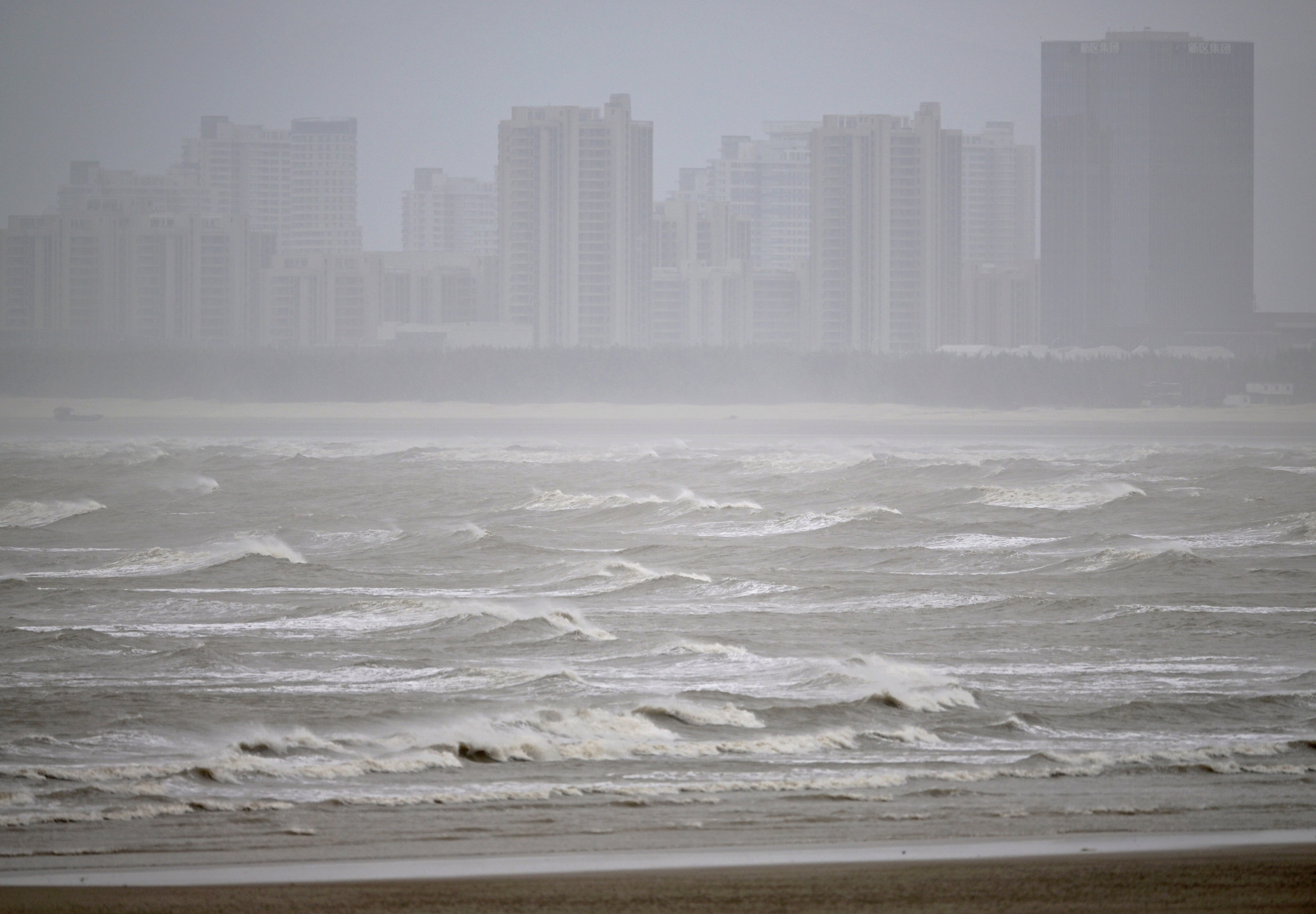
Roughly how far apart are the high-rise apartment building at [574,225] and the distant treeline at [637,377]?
93.6 feet

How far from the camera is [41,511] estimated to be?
36375 millimetres

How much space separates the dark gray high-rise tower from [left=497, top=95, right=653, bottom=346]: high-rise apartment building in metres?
46.6

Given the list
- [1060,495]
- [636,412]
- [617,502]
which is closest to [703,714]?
[617,502]

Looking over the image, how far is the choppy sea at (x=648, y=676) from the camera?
925 centimetres

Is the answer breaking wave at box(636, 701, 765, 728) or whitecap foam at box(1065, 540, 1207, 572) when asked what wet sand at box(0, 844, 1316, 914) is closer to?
breaking wave at box(636, 701, 765, 728)

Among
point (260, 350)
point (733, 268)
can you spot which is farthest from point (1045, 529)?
point (733, 268)

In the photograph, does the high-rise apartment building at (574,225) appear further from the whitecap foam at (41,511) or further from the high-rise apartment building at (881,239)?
the whitecap foam at (41,511)

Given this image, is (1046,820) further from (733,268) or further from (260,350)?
Answer: (733,268)

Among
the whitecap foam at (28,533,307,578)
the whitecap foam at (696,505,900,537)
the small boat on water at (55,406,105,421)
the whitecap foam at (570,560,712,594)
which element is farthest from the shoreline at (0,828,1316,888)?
the small boat on water at (55,406,105,421)

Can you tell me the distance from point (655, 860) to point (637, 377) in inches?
3848

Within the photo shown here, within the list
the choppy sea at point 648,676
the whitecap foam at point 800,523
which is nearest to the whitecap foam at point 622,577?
the choppy sea at point 648,676

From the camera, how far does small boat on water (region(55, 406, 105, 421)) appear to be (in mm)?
90062

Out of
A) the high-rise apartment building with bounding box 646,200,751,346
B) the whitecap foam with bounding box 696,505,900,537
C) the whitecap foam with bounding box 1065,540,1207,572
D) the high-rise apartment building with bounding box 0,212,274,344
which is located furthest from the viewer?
the high-rise apartment building with bounding box 646,200,751,346

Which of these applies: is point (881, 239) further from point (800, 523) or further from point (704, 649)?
point (704, 649)
